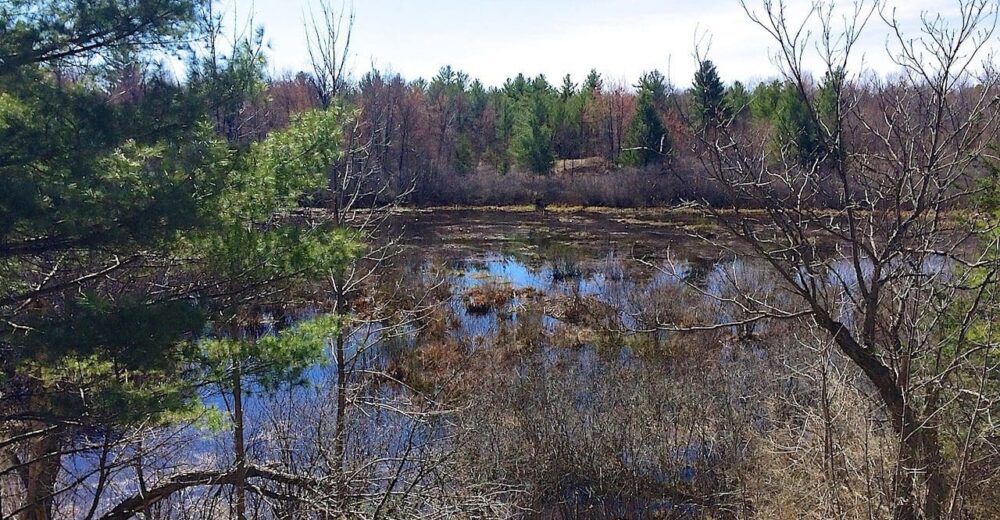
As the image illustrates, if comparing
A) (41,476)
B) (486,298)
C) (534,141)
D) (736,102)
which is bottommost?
(486,298)

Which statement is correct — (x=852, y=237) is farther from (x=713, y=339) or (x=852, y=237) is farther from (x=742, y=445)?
(x=713, y=339)

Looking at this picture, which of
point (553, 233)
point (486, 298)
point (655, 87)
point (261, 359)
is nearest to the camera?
point (261, 359)

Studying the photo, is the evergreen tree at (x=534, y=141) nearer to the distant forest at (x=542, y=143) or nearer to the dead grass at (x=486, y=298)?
the distant forest at (x=542, y=143)

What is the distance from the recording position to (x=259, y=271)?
5766 millimetres

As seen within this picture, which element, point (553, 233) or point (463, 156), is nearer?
point (553, 233)

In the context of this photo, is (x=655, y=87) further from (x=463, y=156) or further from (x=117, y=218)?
(x=117, y=218)

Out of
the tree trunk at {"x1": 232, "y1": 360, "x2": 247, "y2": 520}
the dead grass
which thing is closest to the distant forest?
the dead grass

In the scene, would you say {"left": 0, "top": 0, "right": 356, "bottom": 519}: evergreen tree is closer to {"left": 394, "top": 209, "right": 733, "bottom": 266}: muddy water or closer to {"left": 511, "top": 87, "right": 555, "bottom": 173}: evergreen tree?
{"left": 394, "top": 209, "right": 733, "bottom": 266}: muddy water

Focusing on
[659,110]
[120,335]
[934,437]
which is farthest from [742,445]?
[659,110]

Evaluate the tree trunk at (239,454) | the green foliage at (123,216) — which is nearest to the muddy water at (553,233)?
the tree trunk at (239,454)

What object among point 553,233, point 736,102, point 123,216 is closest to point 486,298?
point 736,102

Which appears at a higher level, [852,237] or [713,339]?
[852,237]

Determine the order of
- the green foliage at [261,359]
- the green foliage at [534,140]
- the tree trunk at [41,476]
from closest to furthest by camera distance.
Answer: the green foliage at [261,359] → the tree trunk at [41,476] → the green foliage at [534,140]

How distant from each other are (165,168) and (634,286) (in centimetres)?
1538
